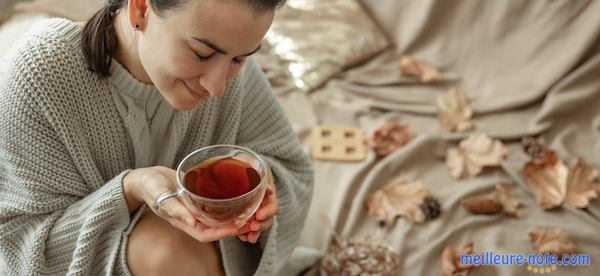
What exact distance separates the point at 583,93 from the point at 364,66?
62cm

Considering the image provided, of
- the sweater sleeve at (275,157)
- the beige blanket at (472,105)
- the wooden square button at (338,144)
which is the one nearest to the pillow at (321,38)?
the beige blanket at (472,105)

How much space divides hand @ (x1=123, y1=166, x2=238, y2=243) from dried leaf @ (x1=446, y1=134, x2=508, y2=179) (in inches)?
33.1

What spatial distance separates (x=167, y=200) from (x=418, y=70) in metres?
1.11

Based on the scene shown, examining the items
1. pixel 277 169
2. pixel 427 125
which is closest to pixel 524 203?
pixel 427 125

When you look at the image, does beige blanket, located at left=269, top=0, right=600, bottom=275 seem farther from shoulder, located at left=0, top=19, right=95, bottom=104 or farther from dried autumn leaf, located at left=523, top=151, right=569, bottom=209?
shoulder, located at left=0, top=19, right=95, bottom=104

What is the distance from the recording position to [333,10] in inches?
73.7

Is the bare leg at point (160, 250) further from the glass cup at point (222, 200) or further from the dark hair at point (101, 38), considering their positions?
the dark hair at point (101, 38)

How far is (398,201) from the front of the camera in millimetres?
1491

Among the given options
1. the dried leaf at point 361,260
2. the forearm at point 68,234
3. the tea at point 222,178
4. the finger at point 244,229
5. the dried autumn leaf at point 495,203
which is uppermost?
the tea at point 222,178

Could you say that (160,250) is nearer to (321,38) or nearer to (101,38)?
(101,38)

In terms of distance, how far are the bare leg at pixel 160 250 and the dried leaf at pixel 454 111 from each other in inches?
35.6

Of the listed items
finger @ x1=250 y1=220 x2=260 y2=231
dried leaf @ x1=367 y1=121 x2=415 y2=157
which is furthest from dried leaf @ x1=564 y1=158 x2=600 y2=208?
finger @ x1=250 y1=220 x2=260 y2=231

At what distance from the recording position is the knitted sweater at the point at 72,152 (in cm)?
94

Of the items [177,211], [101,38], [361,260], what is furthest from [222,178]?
[361,260]
